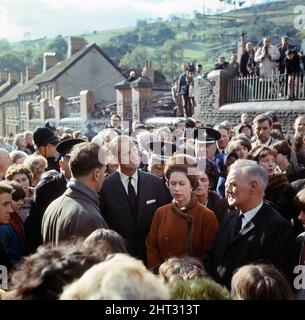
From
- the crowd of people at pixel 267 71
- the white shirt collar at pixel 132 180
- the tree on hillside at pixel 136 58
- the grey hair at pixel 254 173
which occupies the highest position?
the tree on hillside at pixel 136 58

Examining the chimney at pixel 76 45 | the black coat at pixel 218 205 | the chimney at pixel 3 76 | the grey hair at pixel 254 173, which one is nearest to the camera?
the grey hair at pixel 254 173

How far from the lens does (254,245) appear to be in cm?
326

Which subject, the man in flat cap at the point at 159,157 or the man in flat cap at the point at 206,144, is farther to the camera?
the man in flat cap at the point at 206,144

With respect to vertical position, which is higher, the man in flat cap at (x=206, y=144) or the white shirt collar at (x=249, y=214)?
the man in flat cap at (x=206, y=144)

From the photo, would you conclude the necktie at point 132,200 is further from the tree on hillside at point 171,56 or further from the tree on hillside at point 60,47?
the tree on hillside at point 171,56

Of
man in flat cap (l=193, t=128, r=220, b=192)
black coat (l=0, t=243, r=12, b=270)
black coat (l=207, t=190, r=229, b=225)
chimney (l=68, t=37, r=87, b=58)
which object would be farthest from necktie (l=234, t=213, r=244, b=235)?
chimney (l=68, t=37, r=87, b=58)

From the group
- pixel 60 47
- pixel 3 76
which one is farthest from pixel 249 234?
pixel 60 47

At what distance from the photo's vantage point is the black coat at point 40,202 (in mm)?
4180

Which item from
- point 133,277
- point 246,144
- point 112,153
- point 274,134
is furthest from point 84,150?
point 274,134

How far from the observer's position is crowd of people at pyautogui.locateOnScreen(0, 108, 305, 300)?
1.89m

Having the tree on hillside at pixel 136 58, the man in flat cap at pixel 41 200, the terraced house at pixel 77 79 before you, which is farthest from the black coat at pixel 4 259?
the tree on hillside at pixel 136 58

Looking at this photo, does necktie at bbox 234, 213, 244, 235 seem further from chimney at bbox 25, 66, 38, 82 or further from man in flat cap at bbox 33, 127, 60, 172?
chimney at bbox 25, 66, 38, 82

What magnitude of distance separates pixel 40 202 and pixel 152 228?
1120 millimetres

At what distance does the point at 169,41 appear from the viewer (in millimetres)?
83250
